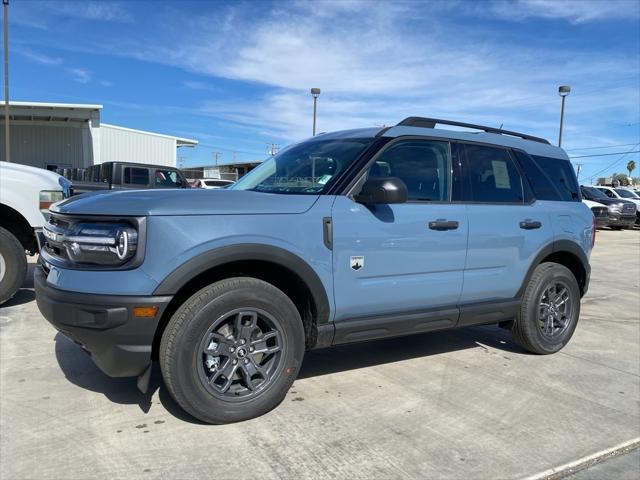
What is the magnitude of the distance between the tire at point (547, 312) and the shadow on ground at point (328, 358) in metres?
0.32

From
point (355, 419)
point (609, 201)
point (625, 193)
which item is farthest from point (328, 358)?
point (625, 193)

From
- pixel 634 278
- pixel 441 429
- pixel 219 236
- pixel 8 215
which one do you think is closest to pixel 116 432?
pixel 219 236

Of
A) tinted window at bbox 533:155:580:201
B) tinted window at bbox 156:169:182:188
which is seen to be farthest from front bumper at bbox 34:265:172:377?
tinted window at bbox 156:169:182:188

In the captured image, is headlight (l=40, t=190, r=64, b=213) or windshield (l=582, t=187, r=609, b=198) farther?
windshield (l=582, t=187, r=609, b=198)

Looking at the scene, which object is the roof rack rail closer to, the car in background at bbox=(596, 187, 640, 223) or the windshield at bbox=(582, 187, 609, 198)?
the windshield at bbox=(582, 187, 609, 198)

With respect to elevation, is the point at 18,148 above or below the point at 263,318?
above

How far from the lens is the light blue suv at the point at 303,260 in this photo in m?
2.80

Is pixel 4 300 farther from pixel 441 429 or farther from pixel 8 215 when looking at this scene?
pixel 441 429

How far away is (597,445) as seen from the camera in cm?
308

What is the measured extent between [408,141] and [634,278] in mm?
7713

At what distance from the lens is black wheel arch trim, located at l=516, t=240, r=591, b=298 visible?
4.48 metres

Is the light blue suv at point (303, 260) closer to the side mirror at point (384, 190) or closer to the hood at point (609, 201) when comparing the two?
the side mirror at point (384, 190)

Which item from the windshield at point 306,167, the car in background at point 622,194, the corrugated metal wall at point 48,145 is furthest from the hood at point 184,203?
the corrugated metal wall at point 48,145

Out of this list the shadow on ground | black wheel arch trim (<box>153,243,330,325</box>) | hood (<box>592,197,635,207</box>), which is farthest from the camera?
hood (<box>592,197,635,207</box>)
